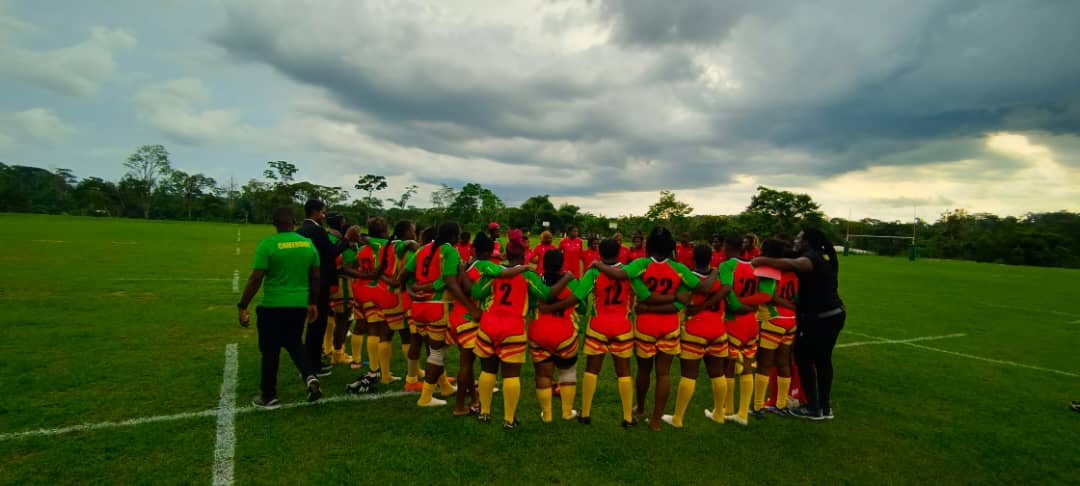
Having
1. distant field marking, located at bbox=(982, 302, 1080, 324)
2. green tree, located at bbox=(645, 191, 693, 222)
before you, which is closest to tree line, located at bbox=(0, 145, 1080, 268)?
green tree, located at bbox=(645, 191, 693, 222)

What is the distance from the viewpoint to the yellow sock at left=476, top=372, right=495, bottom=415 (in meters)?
4.80

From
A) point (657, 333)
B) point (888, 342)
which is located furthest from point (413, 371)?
point (888, 342)

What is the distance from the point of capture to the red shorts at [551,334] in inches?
184

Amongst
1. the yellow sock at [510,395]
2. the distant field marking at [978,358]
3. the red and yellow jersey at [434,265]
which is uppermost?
the red and yellow jersey at [434,265]

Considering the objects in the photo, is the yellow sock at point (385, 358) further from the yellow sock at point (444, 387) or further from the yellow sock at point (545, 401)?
the yellow sock at point (545, 401)

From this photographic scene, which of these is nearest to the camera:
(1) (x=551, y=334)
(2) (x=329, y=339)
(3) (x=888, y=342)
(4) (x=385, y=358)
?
(1) (x=551, y=334)

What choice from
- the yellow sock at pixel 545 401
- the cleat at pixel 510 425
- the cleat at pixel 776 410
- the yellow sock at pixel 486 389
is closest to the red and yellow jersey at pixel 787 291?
the cleat at pixel 776 410

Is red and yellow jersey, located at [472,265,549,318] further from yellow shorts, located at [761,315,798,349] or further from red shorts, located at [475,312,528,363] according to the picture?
yellow shorts, located at [761,315,798,349]

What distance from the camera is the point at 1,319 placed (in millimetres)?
8648

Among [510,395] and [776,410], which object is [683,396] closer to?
[776,410]

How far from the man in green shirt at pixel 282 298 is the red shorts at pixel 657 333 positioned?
3.72 metres

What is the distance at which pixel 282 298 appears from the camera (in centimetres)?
509

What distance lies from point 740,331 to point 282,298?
5135mm

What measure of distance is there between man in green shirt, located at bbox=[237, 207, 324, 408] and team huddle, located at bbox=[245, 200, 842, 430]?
47cm
